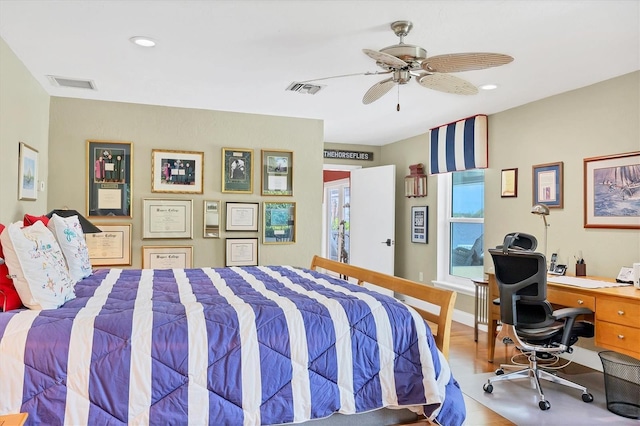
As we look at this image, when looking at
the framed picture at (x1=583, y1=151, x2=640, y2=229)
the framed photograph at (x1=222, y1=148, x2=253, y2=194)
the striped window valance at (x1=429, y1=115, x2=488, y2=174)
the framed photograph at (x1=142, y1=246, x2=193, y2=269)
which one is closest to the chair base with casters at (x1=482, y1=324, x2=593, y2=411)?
the framed picture at (x1=583, y1=151, x2=640, y2=229)

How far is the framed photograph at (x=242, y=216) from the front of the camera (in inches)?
184

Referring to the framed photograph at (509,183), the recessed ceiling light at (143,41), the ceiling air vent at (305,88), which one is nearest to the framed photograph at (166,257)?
the ceiling air vent at (305,88)

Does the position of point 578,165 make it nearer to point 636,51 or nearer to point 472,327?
point 636,51

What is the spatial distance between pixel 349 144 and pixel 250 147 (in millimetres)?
2224

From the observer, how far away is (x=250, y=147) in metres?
4.78

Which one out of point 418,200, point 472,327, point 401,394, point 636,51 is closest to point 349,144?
point 418,200

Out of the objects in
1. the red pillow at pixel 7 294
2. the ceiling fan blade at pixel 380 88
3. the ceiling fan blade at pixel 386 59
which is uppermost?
the ceiling fan blade at pixel 386 59

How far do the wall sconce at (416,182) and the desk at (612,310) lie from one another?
2.67 m

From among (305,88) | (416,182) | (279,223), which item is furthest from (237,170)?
(416,182)

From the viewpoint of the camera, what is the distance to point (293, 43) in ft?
9.37

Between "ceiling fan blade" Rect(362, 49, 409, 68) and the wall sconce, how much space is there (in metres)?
3.42

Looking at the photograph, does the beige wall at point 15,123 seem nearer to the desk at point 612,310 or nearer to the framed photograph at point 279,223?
the framed photograph at point 279,223

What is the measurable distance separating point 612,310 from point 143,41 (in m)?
3.47

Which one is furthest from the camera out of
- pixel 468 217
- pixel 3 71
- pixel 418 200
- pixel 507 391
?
pixel 418 200
